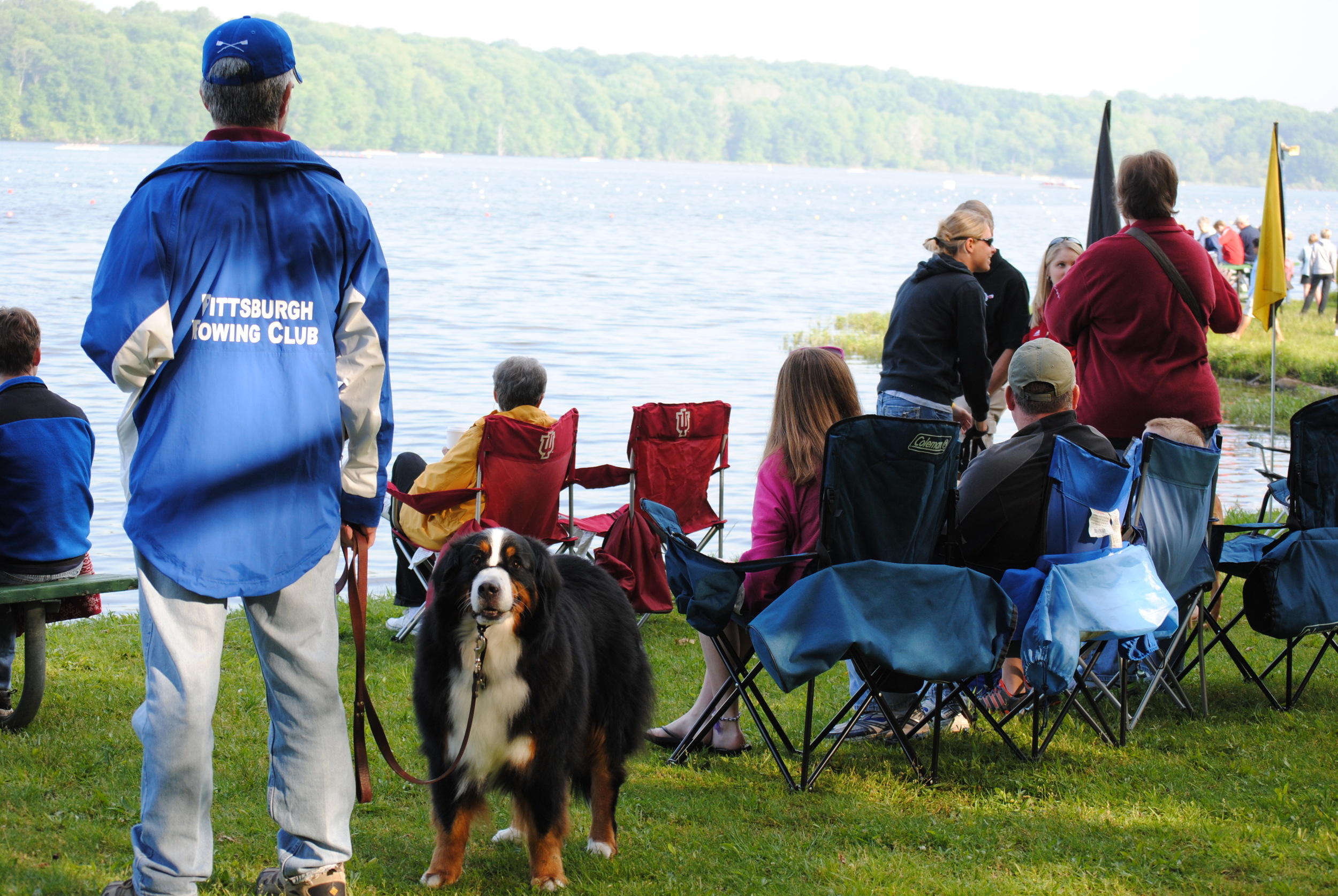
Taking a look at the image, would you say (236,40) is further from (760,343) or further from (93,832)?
(760,343)

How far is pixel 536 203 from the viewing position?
64625 millimetres

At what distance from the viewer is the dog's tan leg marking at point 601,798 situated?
132 inches

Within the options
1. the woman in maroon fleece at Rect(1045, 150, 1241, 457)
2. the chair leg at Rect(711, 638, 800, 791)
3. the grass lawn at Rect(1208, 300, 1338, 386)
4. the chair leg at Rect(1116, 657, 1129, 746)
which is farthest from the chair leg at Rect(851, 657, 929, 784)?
the grass lawn at Rect(1208, 300, 1338, 386)

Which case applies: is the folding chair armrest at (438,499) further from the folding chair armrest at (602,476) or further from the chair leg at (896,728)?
the chair leg at (896,728)

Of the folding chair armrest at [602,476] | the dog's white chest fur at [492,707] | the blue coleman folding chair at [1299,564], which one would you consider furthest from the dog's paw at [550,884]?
the folding chair armrest at [602,476]

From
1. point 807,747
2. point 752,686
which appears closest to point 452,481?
point 752,686

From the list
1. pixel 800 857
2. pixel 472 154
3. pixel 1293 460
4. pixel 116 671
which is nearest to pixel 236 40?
pixel 800 857

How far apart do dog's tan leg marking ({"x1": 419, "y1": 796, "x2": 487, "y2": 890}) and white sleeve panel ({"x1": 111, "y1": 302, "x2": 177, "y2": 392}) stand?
1.32 metres

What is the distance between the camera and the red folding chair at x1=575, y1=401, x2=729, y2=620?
225 inches

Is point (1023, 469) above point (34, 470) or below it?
above

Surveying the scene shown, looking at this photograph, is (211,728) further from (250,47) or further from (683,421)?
(683,421)

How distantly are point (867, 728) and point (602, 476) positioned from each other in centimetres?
202

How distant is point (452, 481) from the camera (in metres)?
5.27

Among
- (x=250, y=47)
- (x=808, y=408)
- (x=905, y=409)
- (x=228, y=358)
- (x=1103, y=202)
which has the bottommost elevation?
(x=905, y=409)
